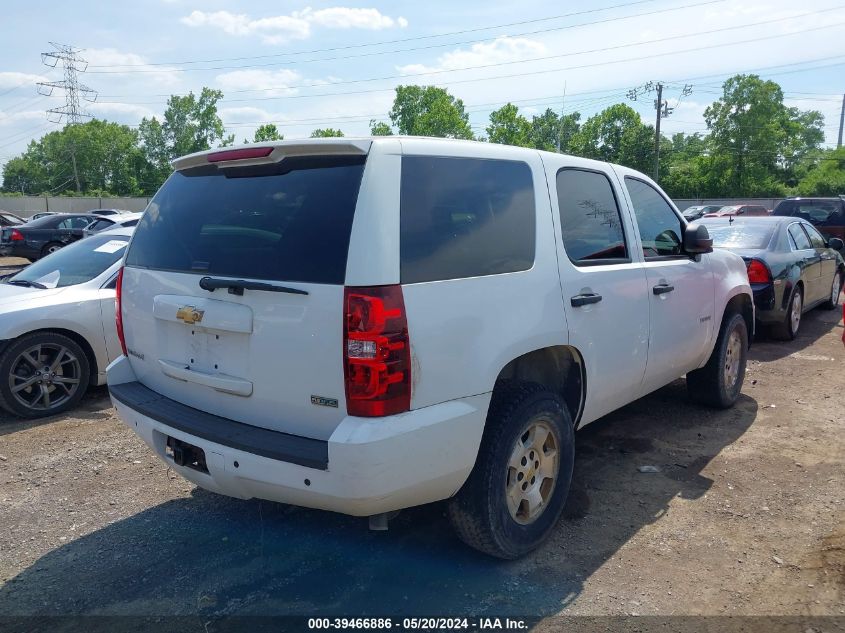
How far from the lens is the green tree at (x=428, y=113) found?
5841 cm

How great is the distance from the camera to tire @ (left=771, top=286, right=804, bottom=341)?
8.11m

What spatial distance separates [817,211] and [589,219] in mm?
15135

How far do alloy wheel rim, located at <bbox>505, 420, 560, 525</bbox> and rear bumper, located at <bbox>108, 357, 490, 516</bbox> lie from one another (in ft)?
1.49

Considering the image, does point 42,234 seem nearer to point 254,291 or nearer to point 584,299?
point 254,291

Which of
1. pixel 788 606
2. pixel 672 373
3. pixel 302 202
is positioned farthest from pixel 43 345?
pixel 788 606

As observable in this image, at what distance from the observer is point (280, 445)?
8.55 ft

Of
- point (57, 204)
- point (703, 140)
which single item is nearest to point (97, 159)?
point (57, 204)

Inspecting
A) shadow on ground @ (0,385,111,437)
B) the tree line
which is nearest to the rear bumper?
shadow on ground @ (0,385,111,437)

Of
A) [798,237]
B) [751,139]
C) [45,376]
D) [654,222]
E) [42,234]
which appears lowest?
[45,376]

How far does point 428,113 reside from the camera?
59.4 m

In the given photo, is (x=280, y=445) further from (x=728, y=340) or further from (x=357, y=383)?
(x=728, y=340)

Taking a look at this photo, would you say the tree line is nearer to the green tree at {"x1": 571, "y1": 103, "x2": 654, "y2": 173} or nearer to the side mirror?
the green tree at {"x1": 571, "y1": 103, "x2": 654, "y2": 173}

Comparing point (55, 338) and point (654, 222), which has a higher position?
point (654, 222)

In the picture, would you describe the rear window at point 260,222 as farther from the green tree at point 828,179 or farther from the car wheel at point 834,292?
the green tree at point 828,179
